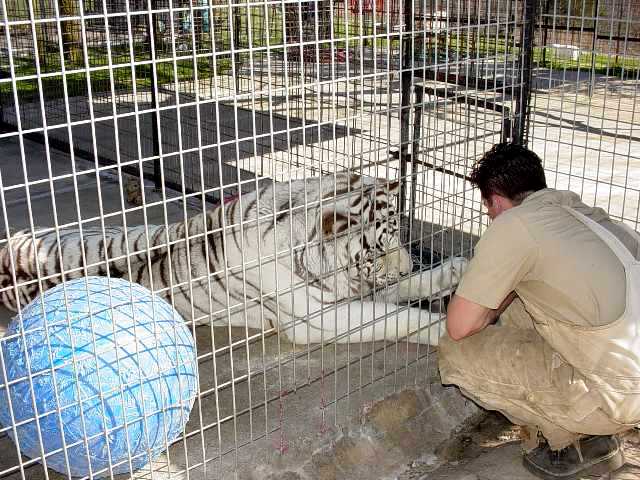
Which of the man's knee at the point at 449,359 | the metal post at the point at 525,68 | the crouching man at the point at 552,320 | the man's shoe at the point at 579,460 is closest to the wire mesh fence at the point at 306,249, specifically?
the metal post at the point at 525,68

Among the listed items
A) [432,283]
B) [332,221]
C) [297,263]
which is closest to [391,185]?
[332,221]

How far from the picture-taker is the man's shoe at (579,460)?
2.80m

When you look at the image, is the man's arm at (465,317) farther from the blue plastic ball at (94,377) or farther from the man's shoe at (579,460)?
the blue plastic ball at (94,377)

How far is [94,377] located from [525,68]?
2.15 m

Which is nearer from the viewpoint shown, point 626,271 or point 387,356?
point 626,271

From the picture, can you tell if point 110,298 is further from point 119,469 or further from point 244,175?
point 244,175

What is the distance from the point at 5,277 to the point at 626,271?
2583mm

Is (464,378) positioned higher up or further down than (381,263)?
further down

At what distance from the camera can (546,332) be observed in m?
2.62

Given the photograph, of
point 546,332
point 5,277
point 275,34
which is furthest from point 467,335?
point 275,34

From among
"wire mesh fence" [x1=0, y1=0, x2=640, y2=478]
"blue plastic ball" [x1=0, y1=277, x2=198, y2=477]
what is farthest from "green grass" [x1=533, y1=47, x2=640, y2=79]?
"blue plastic ball" [x1=0, y1=277, x2=198, y2=477]

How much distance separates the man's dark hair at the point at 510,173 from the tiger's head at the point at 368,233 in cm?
40

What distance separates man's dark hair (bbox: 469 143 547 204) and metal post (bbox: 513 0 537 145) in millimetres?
730

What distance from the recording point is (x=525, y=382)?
2.71 metres
